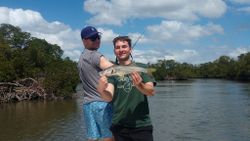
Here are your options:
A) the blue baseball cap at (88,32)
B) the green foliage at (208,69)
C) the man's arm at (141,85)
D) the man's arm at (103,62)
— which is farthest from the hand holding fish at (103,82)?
the green foliage at (208,69)

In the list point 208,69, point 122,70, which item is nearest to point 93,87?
point 122,70

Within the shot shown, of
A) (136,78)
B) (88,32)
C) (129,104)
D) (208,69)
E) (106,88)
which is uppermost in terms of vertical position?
(208,69)

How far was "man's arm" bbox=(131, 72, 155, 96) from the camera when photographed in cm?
521

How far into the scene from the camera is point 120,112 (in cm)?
565

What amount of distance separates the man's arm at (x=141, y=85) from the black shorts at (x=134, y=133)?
1.57 feet

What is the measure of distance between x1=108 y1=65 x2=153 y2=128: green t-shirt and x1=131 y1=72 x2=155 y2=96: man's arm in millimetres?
115

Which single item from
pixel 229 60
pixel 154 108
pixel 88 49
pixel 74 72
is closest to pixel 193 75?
pixel 229 60

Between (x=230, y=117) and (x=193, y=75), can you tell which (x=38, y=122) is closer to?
(x=230, y=117)

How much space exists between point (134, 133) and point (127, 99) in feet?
1.40

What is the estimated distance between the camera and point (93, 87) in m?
6.54

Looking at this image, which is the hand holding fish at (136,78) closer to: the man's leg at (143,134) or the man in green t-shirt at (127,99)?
the man in green t-shirt at (127,99)

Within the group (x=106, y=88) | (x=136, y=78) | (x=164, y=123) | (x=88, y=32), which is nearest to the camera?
(x=136, y=78)

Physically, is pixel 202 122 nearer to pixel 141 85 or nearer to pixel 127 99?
pixel 127 99

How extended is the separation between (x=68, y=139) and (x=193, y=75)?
547 ft
